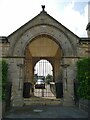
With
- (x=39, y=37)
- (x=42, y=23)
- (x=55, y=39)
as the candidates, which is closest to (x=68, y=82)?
(x=55, y=39)

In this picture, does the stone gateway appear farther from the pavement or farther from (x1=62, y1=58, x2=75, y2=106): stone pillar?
the pavement

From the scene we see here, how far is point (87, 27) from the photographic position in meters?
18.5

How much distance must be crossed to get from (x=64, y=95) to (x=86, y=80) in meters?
3.18

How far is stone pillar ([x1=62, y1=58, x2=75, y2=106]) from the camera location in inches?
621

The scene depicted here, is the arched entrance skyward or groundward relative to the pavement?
skyward

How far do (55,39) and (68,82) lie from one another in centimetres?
337

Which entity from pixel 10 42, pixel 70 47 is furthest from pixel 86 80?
pixel 10 42

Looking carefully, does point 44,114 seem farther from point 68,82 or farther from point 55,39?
point 55,39

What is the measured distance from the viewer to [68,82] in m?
16.0

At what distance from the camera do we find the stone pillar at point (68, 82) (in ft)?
51.8

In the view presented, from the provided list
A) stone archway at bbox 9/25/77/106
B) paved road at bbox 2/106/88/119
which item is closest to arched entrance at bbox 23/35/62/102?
stone archway at bbox 9/25/77/106

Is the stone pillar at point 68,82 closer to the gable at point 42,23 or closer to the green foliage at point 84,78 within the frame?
the green foliage at point 84,78

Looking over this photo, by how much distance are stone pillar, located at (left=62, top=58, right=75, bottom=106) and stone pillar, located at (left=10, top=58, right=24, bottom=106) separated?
3154 millimetres

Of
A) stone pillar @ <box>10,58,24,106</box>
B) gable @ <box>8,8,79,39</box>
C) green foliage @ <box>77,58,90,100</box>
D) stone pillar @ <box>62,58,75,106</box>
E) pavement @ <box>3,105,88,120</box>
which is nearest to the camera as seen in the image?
pavement @ <box>3,105,88,120</box>
